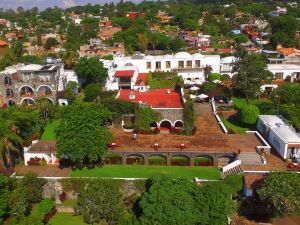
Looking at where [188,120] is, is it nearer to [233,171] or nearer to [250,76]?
[233,171]

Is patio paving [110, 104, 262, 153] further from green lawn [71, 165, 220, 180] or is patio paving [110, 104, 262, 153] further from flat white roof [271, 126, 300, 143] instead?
flat white roof [271, 126, 300, 143]

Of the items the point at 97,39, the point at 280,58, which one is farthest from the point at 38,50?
the point at 280,58

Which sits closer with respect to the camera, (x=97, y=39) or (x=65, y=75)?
(x=65, y=75)

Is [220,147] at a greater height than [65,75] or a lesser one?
lesser

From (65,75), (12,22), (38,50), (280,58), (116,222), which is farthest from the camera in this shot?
(12,22)

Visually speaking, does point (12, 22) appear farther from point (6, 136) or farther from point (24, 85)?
point (6, 136)

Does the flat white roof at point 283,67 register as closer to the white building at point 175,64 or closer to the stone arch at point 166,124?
the white building at point 175,64

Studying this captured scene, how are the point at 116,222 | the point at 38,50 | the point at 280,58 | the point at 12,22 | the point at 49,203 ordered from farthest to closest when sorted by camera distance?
the point at 12,22 < the point at 38,50 < the point at 280,58 < the point at 49,203 < the point at 116,222

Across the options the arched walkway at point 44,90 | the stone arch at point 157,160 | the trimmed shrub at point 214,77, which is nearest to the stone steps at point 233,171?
the stone arch at point 157,160

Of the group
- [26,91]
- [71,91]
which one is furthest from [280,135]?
[26,91]
